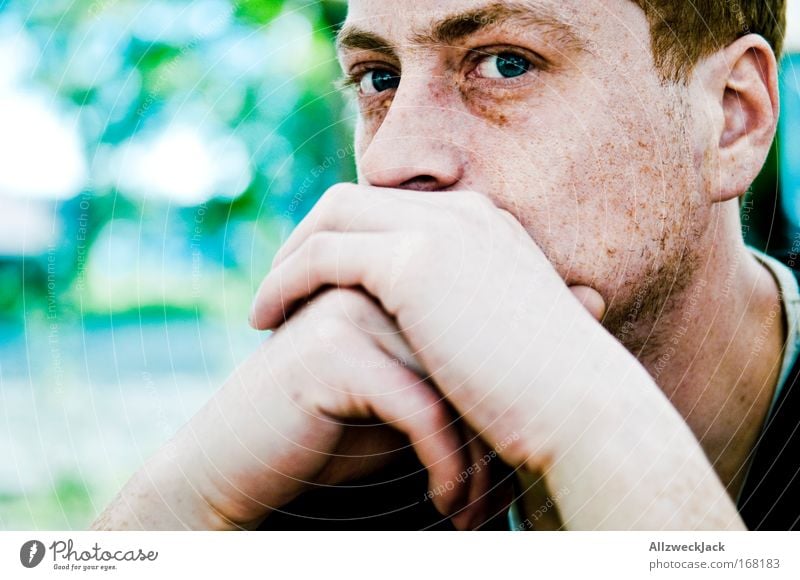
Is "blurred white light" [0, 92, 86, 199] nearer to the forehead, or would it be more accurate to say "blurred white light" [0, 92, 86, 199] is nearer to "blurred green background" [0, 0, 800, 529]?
"blurred green background" [0, 0, 800, 529]

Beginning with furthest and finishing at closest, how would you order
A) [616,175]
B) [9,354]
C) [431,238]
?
[9,354] < [616,175] < [431,238]

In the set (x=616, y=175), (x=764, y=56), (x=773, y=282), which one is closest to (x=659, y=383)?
(x=773, y=282)

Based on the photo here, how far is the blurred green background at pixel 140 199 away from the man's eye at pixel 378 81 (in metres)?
0.10

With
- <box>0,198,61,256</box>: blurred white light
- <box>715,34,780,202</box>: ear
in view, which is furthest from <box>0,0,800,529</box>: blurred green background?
<box>715,34,780,202</box>: ear

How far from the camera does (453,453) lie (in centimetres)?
66

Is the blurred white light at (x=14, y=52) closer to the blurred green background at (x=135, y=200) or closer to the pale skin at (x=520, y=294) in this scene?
the blurred green background at (x=135, y=200)

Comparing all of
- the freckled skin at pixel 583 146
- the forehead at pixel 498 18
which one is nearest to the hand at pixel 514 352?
the freckled skin at pixel 583 146

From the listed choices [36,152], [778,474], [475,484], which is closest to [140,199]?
[36,152]

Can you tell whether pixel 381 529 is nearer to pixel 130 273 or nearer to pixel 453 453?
pixel 453 453

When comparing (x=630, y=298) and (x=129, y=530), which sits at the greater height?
(x=630, y=298)

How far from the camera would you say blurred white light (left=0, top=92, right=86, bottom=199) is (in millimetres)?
910

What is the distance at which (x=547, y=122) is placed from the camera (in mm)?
765

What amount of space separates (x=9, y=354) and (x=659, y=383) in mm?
783
